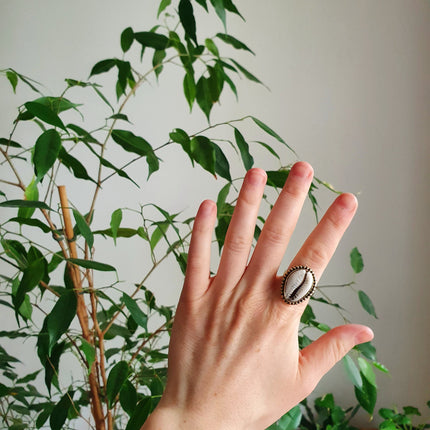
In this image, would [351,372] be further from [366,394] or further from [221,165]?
[221,165]

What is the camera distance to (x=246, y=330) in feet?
1.90

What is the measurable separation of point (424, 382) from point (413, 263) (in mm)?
428

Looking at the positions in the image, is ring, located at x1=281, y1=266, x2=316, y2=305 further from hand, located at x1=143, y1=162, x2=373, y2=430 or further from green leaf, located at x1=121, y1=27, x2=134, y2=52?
green leaf, located at x1=121, y1=27, x2=134, y2=52

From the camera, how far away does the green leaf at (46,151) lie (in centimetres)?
67

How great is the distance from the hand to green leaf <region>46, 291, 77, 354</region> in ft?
0.63

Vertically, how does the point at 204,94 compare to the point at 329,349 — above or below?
above

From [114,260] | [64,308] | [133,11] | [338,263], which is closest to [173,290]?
[114,260]

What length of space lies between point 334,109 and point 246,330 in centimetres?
140

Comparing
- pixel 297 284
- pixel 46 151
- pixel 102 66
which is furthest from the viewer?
pixel 102 66

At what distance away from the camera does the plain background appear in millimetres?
1787

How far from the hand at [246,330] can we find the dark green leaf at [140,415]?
222mm

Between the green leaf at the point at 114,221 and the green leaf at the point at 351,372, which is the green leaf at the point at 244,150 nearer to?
the green leaf at the point at 114,221

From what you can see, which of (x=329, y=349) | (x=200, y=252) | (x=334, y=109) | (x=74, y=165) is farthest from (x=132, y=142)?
(x=334, y=109)

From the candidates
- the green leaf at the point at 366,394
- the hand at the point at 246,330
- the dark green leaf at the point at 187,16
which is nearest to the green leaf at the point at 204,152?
the dark green leaf at the point at 187,16
